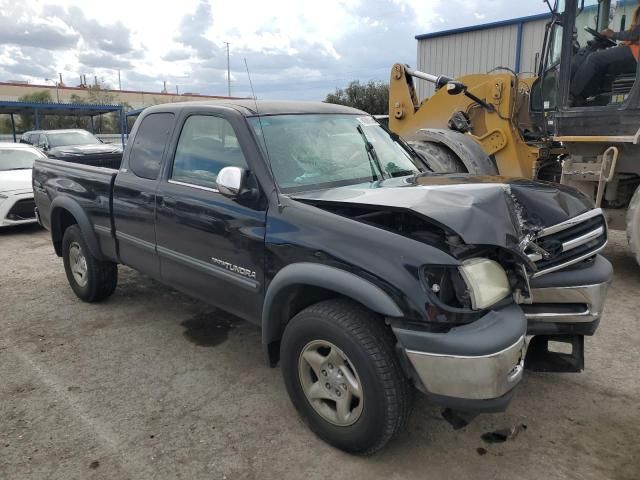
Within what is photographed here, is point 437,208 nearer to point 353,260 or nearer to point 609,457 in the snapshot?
point 353,260

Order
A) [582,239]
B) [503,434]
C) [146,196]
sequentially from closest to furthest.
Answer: [503,434] → [582,239] → [146,196]

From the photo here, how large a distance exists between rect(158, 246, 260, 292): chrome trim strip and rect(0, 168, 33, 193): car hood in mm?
6045

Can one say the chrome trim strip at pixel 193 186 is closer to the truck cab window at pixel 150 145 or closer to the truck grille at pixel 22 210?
the truck cab window at pixel 150 145

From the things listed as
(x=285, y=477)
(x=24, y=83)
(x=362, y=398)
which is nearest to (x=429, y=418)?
(x=362, y=398)

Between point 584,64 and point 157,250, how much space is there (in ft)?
16.8

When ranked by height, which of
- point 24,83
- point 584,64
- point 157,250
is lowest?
point 157,250

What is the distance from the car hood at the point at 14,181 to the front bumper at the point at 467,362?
27.2 ft

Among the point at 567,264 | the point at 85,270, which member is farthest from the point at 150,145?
the point at 567,264

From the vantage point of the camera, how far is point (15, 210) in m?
8.62

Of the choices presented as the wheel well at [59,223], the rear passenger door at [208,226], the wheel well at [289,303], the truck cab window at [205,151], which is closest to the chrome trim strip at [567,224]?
the wheel well at [289,303]

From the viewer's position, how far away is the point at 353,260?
261 centimetres

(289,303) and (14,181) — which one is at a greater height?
(14,181)

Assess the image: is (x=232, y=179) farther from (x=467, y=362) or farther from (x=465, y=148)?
(x=465, y=148)

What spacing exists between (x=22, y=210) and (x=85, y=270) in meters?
4.49
